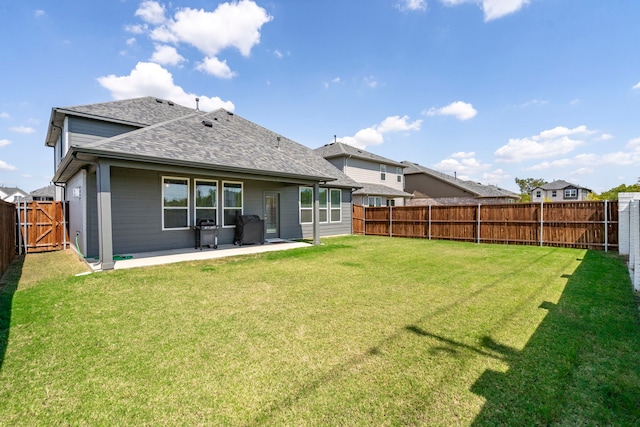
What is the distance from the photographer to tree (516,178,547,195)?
55281 mm

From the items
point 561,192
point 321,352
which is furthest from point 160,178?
point 561,192

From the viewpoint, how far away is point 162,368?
2.59m

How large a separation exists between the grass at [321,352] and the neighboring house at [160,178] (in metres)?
2.66

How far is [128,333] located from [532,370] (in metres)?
4.15

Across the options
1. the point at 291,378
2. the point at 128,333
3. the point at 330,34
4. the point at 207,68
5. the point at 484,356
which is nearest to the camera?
the point at 291,378

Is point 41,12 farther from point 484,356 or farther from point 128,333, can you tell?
point 484,356

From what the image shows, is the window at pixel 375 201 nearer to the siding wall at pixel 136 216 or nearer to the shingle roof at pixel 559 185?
the siding wall at pixel 136 216

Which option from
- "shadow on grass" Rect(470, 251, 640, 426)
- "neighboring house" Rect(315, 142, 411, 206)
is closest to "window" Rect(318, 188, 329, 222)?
"neighboring house" Rect(315, 142, 411, 206)

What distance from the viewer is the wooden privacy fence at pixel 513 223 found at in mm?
9602

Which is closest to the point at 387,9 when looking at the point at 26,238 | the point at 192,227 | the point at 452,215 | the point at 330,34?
the point at 330,34

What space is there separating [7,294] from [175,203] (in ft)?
15.3

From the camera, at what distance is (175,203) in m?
9.12

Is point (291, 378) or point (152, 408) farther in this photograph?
point (291, 378)

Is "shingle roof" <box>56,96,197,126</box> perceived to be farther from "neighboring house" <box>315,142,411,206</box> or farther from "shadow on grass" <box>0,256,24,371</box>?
"neighboring house" <box>315,142,411,206</box>
